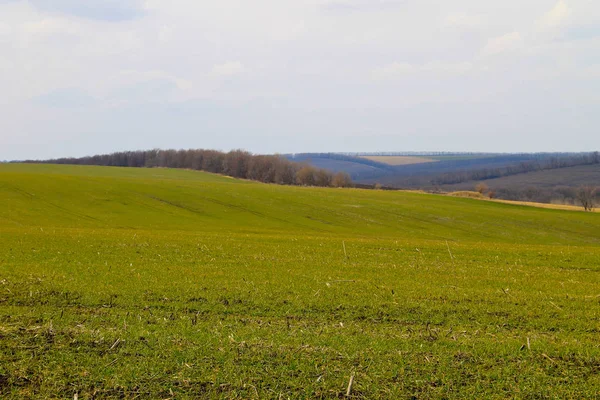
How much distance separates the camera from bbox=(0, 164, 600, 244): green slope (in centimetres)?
4562

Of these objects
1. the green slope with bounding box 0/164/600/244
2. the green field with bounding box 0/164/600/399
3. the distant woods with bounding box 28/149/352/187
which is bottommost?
the green slope with bounding box 0/164/600/244

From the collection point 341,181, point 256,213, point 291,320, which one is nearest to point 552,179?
point 341,181

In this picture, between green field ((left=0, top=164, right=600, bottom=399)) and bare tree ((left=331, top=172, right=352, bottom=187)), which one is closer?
green field ((left=0, top=164, right=600, bottom=399))

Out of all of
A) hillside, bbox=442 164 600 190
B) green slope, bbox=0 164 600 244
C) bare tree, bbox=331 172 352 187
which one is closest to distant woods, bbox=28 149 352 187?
bare tree, bbox=331 172 352 187

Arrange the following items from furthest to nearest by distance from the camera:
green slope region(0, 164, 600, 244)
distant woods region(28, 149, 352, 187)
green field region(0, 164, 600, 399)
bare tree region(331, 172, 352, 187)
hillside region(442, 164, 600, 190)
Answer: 1. hillside region(442, 164, 600, 190)
2. distant woods region(28, 149, 352, 187)
3. bare tree region(331, 172, 352, 187)
4. green slope region(0, 164, 600, 244)
5. green field region(0, 164, 600, 399)

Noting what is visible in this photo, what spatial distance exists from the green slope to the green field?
25.6 meters

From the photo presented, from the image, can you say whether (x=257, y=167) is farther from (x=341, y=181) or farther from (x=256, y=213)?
(x=256, y=213)

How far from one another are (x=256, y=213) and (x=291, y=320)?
45.2 m

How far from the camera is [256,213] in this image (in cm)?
5450

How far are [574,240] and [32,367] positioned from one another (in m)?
56.0

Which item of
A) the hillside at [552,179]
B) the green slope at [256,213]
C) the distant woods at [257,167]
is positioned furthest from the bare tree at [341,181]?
the green slope at [256,213]

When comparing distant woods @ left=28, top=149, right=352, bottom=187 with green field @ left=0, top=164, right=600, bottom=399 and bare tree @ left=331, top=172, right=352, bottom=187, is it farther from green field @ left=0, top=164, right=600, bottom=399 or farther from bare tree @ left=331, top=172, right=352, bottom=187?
green field @ left=0, top=164, right=600, bottom=399

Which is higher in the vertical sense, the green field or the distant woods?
the distant woods

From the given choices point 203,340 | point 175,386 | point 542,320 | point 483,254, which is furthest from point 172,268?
point 483,254
